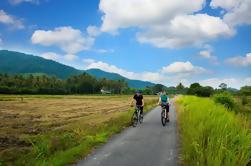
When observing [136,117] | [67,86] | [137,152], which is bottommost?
[137,152]

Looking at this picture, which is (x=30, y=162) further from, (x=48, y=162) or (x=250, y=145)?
(x=250, y=145)

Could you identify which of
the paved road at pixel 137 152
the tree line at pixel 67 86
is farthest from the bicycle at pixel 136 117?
the tree line at pixel 67 86

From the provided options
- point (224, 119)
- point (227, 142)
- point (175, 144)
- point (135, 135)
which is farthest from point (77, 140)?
point (227, 142)

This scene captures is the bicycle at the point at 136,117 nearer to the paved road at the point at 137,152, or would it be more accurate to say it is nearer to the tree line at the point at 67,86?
the paved road at the point at 137,152

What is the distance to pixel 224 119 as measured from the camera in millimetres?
11203

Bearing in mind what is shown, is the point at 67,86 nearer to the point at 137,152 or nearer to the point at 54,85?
the point at 54,85

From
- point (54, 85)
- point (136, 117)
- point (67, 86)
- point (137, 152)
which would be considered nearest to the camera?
point (137, 152)

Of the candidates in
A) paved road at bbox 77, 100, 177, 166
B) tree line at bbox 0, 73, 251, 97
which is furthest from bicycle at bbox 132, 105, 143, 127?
tree line at bbox 0, 73, 251, 97

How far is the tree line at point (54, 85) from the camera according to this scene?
121 meters

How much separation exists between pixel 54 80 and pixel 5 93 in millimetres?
54908

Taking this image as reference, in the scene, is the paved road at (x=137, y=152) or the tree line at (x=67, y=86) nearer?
the paved road at (x=137, y=152)

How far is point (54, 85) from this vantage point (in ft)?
488

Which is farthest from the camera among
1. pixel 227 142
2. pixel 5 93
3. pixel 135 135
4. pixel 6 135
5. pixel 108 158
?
pixel 5 93

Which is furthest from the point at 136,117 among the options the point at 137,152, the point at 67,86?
the point at 67,86
